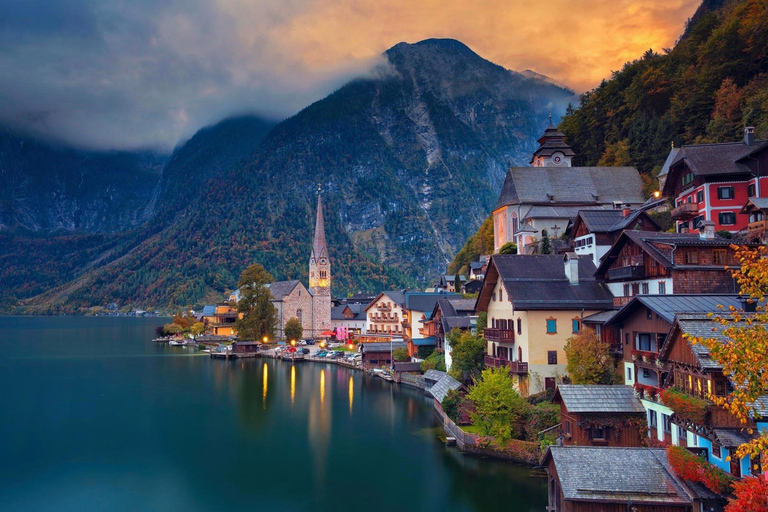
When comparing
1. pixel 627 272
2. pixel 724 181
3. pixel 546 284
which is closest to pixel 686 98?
pixel 724 181

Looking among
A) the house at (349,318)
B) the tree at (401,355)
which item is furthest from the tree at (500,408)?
the house at (349,318)

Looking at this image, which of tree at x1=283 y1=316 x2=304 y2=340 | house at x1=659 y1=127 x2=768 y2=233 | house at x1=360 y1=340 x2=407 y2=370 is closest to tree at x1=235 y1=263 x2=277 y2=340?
tree at x1=283 y1=316 x2=304 y2=340

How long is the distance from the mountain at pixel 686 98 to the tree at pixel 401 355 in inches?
1452

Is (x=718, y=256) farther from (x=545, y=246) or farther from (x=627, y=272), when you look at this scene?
(x=545, y=246)

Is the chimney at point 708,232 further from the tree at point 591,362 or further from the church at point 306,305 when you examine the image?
the church at point 306,305

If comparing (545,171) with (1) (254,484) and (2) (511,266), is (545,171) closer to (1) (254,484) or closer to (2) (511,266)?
(2) (511,266)

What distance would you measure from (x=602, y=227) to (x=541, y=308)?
33.9 feet

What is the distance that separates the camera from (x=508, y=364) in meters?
37.9

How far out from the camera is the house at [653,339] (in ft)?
81.6

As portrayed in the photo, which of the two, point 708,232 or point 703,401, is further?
point 708,232

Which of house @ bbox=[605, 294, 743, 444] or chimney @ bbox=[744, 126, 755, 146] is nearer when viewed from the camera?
house @ bbox=[605, 294, 743, 444]

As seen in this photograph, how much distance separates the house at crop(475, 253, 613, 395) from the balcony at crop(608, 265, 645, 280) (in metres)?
1.37

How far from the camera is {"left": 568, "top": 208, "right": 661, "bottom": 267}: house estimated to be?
40375 mm

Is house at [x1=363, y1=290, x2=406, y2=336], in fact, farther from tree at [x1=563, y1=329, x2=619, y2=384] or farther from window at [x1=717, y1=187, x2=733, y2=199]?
tree at [x1=563, y1=329, x2=619, y2=384]
